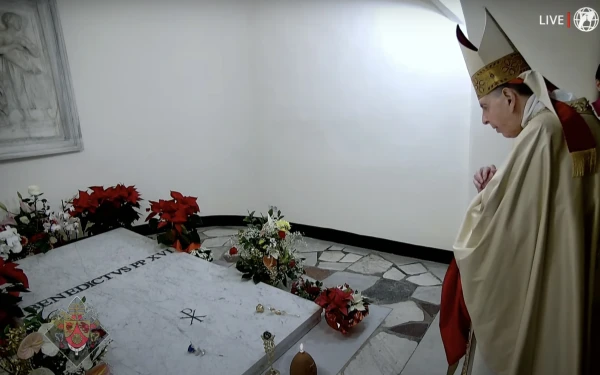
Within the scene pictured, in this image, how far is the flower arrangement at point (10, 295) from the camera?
81.0 inches

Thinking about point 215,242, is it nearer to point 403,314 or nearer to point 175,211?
point 175,211

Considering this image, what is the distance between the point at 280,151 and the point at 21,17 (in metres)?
2.94

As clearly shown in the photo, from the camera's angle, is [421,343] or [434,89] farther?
[434,89]

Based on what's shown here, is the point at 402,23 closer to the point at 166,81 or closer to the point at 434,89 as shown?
the point at 434,89

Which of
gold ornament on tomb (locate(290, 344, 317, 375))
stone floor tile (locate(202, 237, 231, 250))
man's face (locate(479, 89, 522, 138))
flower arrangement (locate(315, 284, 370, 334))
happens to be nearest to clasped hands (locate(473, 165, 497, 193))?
man's face (locate(479, 89, 522, 138))

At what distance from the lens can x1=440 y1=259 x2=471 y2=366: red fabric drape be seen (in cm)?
180

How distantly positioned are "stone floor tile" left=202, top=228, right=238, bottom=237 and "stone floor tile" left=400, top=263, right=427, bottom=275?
2214 mm

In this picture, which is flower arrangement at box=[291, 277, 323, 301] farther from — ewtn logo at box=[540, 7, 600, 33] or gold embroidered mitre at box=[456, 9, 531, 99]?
ewtn logo at box=[540, 7, 600, 33]

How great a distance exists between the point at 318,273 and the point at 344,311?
4.14 ft

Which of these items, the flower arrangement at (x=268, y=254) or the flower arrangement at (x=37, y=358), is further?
the flower arrangement at (x=268, y=254)

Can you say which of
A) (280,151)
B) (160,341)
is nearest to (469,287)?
(160,341)

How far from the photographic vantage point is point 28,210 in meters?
3.54

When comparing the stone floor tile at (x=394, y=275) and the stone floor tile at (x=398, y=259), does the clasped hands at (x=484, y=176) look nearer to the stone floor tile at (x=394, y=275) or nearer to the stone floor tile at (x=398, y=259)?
the stone floor tile at (x=394, y=275)

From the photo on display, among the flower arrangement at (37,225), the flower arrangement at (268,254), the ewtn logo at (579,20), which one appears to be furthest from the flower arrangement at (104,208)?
the ewtn logo at (579,20)
